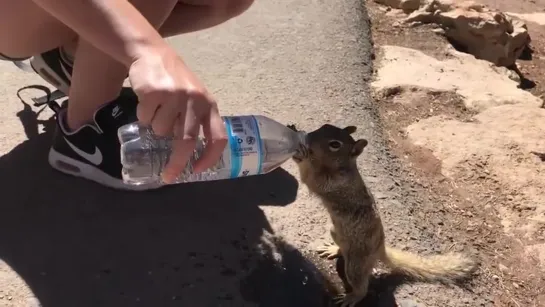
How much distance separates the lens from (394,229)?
2.54 metres

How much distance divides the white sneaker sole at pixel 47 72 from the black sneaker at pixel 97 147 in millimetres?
186

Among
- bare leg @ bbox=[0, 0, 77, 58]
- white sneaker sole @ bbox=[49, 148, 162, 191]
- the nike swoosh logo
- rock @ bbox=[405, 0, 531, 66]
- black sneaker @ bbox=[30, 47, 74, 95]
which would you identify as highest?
bare leg @ bbox=[0, 0, 77, 58]

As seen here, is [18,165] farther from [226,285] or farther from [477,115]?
[477,115]

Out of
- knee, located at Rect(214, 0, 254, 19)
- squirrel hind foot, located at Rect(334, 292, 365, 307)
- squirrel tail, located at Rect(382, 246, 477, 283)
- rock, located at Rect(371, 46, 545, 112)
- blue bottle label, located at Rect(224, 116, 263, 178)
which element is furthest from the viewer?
rock, located at Rect(371, 46, 545, 112)

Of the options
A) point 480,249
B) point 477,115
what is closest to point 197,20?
point 480,249

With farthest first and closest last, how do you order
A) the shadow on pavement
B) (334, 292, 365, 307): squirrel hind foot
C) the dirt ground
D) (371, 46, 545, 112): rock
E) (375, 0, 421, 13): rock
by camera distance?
1. (375, 0, 421, 13): rock
2. (371, 46, 545, 112): rock
3. the dirt ground
4. (334, 292, 365, 307): squirrel hind foot
5. the shadow on pavement

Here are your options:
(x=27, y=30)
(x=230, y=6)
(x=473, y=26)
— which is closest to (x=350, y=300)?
(x=230, y=6)

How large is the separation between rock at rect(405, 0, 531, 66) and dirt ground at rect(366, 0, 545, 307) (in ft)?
2.12

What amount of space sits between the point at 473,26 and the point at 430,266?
7.73 ft

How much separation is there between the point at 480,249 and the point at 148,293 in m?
1.21

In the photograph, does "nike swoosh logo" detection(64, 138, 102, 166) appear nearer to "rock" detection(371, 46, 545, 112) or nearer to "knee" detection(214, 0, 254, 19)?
"knee" detection(214, 0, 254, 19)

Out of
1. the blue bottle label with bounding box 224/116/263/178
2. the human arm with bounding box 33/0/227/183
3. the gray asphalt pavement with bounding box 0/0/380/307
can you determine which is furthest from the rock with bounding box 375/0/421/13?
the human arm with bounding box 33/0/227/183

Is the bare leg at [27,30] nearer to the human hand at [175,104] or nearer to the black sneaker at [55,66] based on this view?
the black sneaker at [55,66]

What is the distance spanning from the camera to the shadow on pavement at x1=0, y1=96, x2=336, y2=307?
6.81 ft
